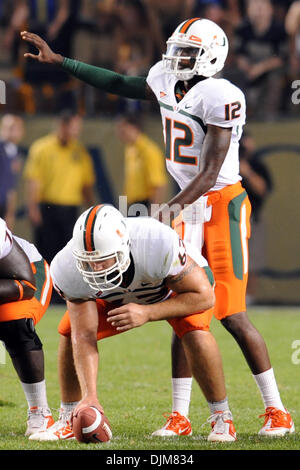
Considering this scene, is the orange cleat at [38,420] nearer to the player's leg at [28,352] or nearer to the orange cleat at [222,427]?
the player's leg at [28,352]

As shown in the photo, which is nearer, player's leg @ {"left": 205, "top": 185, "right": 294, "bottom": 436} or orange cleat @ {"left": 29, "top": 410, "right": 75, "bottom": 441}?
orange cleat @ {"left": 29, "top": 410, "right": 75, "bottom": 441}

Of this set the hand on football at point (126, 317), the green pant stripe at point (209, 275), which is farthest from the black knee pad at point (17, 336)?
the green pant stripe at point (209, 275)

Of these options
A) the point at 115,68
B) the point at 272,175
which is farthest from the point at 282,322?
the point at 115,68

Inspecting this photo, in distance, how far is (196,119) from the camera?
495 centimetres

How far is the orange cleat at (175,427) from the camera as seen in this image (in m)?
4.73

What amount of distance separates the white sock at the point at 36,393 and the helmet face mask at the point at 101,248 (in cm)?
72

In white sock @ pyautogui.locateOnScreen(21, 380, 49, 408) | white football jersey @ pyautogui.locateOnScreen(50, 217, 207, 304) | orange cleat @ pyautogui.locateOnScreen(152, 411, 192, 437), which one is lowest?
orange cleat @ pyautogui.locateOnScreen(152, 411, 192, 437)

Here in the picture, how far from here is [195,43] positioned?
495 centimetres

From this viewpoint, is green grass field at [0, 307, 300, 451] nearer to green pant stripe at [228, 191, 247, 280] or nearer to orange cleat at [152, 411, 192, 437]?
orange cleat at [152, 411, 192, 437]

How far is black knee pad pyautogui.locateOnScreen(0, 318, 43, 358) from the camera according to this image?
4559 mm

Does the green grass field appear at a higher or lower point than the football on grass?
lower

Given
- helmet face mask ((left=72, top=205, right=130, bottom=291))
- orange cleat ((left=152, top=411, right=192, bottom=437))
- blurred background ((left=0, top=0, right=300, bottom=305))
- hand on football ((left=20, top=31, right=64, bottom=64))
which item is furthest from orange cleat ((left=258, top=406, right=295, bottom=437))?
blurred background ((left=0, top=0, right=300, bottom=305))

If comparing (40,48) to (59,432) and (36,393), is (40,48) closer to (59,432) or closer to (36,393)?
(36,393)
